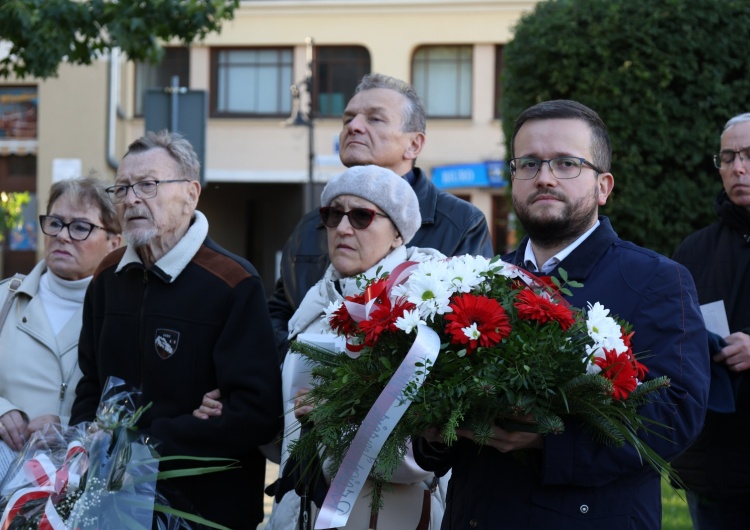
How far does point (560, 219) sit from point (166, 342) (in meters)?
1.68

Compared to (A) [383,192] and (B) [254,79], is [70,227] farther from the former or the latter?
(B) [254,79]

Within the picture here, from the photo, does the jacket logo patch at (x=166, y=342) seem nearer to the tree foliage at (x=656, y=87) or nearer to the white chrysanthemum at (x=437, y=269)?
the white chrysanthemum at (x=437, y=269)

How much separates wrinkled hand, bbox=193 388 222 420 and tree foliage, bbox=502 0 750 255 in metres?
6.90

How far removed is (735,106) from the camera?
10500mm

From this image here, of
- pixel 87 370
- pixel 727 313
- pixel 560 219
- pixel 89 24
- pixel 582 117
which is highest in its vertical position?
pixel 89 24

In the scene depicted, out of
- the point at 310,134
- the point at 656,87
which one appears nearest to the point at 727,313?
the point at 656,87

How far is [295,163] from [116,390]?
22384 millimetres

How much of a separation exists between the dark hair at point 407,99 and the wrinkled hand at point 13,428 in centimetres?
196

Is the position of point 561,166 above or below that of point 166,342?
above

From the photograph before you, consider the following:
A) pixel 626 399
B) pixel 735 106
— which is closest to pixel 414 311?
pixel 626 399

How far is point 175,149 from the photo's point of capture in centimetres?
454

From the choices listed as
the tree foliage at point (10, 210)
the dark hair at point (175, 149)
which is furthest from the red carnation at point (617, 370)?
the tree foliage at point (10, 210)

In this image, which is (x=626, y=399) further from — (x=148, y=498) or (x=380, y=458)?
(x=148, y=498)

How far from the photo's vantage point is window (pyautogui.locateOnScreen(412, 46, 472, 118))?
25.5 m
